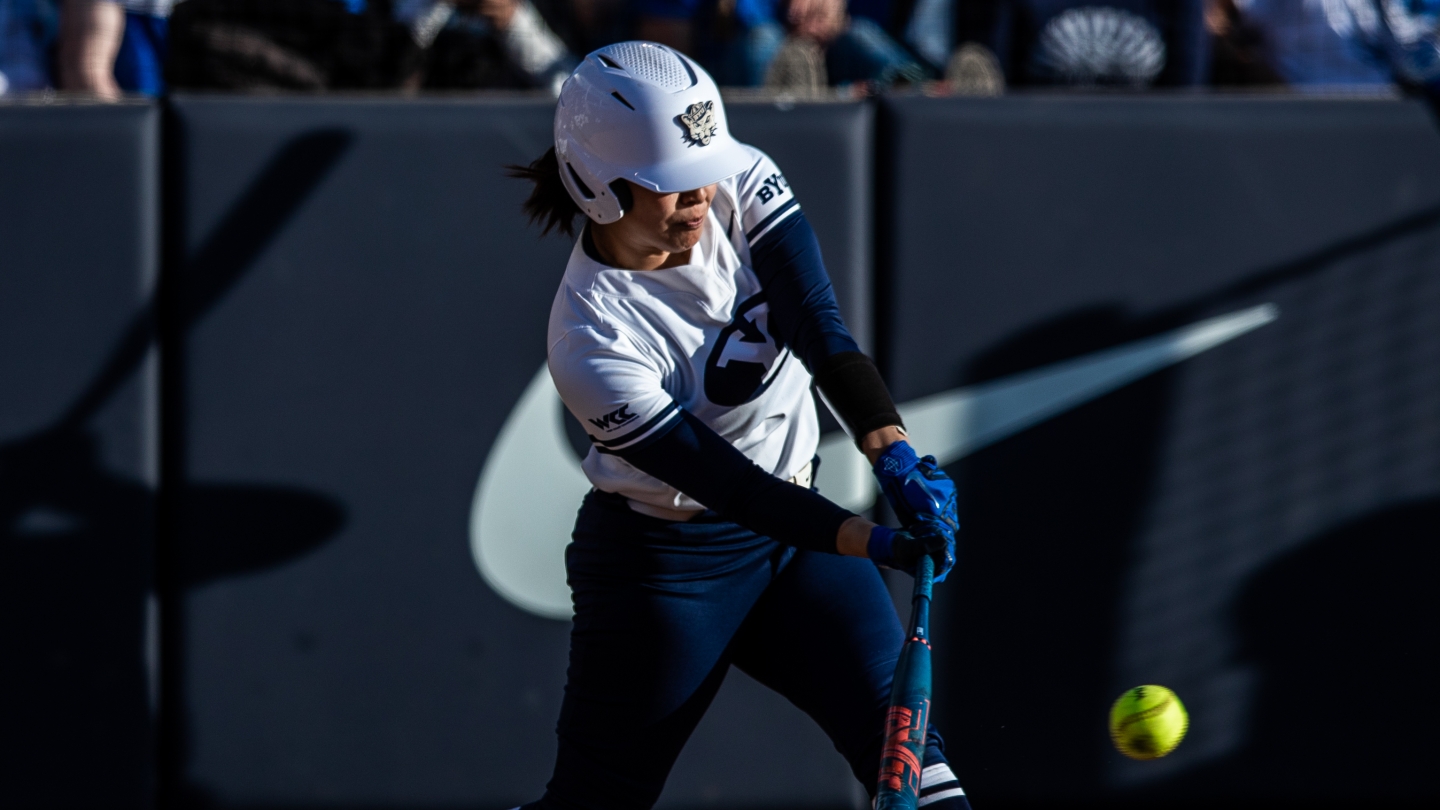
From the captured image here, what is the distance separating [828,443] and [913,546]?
5.84 feet

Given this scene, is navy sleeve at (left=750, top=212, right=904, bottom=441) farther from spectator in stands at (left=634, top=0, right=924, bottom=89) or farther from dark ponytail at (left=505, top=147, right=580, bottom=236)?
spectator in stands at (left=634, top=0, right=924, bottom=89)

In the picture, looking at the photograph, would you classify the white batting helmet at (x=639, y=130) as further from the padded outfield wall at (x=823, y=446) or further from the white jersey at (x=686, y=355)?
the padded outfield wall at (x=823, y=446)

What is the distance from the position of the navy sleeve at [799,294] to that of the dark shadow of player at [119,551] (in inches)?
71.2

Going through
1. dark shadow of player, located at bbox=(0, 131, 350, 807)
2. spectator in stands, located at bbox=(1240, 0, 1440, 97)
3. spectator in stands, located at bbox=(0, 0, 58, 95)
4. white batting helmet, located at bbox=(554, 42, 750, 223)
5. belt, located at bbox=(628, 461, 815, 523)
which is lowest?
dark shadow of player, located at bbox=(0, 131, 350, 807)

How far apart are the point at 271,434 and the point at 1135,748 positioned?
98.8 inches

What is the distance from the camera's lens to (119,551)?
13.2 feet

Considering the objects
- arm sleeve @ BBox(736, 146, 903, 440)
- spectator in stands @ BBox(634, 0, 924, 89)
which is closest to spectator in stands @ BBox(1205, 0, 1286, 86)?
spectator in stands @ BBox(634, 0, 924, 89)

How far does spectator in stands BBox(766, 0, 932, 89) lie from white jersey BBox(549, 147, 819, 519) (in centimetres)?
185

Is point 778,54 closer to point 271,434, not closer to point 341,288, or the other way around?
point 341,288

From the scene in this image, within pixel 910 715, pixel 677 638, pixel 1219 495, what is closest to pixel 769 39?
pixel 1219 495

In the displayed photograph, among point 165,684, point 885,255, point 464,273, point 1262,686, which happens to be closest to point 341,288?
point 464,273

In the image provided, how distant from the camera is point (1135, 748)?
→ 341cm

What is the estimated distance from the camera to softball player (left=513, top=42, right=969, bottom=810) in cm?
253

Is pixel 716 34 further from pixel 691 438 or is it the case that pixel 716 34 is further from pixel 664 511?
pixel 691 438
